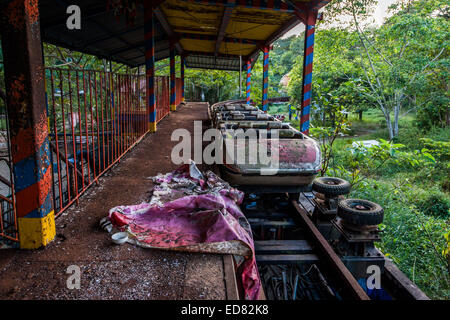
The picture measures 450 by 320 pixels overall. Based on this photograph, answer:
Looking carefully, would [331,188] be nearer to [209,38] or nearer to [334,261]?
[334,261]

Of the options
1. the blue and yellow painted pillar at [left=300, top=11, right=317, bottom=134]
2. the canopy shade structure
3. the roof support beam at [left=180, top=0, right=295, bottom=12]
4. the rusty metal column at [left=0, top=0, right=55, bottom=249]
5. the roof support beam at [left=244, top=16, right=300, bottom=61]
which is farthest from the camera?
the roof support beam at [left=244, top=16, right=300, bottom=61]

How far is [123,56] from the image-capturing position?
44.0 feet

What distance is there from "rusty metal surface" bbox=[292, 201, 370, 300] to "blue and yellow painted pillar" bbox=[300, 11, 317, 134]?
3.81 meters

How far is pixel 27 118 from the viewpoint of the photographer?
2434mm

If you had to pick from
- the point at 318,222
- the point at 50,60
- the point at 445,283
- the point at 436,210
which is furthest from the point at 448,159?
the point at 50,60

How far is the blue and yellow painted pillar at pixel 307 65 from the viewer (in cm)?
743

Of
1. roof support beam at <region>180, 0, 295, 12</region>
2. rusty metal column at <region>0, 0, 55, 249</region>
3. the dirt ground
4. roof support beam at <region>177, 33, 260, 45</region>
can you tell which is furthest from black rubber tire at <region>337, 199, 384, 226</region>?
roof support beam at <region>177, 33, 260, 45</region>

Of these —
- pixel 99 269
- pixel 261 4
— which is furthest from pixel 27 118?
pixel 261 4

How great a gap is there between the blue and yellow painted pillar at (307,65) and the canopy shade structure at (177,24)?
231 millimetres

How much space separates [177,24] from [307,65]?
5.14 m

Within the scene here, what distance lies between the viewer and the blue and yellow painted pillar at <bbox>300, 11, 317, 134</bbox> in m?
7.43

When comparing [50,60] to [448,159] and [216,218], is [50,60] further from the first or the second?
[448,159]

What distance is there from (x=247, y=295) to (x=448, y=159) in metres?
14.6

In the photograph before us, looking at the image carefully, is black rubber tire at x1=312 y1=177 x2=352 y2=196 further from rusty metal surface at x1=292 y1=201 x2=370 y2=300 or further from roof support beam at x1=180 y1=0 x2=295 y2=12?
roof support beam at x1=180 y1=0 x2=295 y2=12
